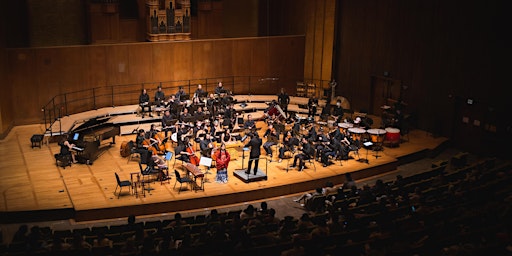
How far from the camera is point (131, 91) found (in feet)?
74.1

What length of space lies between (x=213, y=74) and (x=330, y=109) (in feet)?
→ 17.8

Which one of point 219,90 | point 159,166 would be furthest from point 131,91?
point 159,166

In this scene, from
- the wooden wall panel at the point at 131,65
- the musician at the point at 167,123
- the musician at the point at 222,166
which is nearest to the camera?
the musician at the point at 222,166

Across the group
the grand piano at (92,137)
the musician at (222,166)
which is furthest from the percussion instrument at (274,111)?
the grand piano at (92,137)

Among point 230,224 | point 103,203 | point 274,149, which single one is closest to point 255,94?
point 274,149

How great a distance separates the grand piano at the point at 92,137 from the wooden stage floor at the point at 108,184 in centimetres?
24

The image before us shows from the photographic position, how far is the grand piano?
17.2 metres

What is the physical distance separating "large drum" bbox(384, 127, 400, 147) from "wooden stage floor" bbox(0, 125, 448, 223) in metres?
0.17

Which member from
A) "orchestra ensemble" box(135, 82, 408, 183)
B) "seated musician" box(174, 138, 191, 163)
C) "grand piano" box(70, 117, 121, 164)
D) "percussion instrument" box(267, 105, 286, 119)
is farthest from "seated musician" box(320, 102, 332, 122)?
"grand piano" box(70, 117, 121, 164)

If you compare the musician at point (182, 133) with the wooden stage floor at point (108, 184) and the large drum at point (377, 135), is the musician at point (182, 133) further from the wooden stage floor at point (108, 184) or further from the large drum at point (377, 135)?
the large drum at point (377, 135)

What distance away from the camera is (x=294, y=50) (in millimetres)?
25281

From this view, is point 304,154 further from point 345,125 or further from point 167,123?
point 167,123

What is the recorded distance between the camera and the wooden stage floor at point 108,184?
14.5m

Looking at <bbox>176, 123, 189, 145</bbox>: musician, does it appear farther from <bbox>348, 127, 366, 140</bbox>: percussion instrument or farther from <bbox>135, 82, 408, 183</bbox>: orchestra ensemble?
<bbox>348, 127, 366, 140</bbox>: percussion instrument
